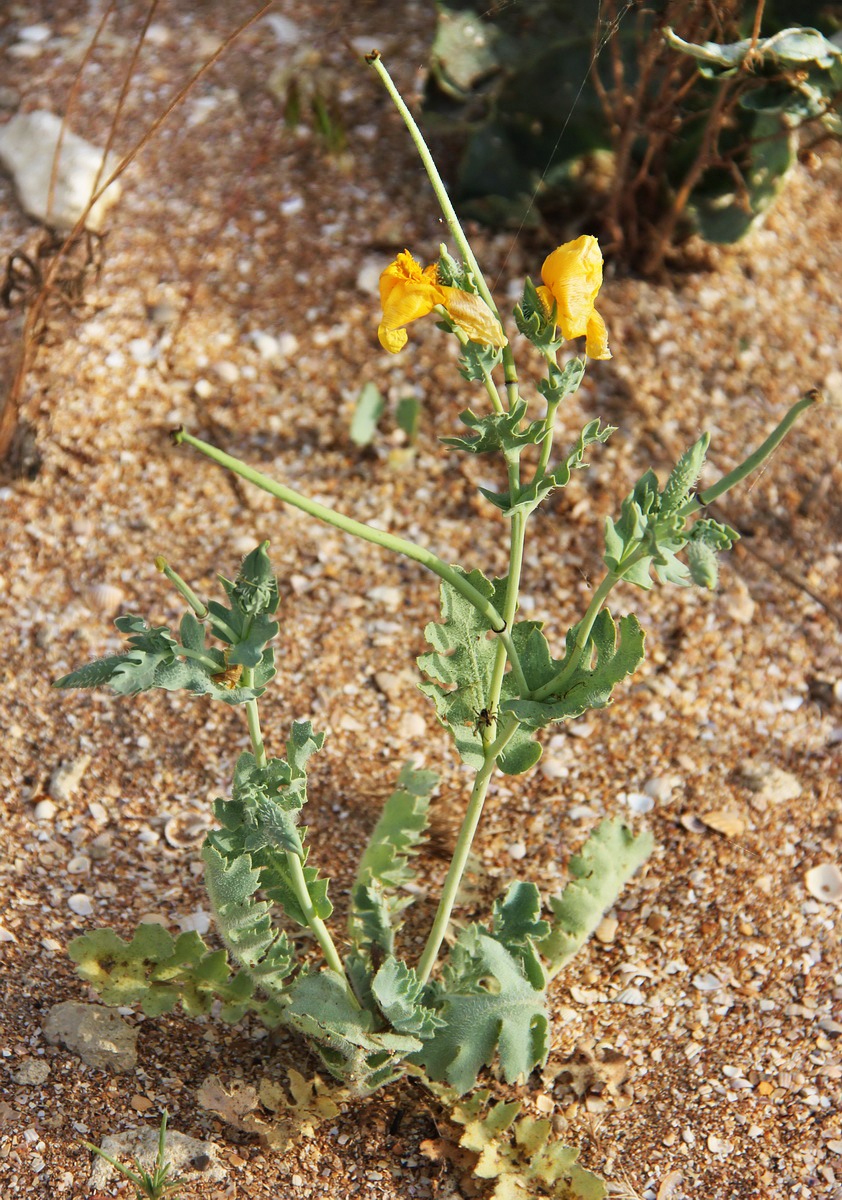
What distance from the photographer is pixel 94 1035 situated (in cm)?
154

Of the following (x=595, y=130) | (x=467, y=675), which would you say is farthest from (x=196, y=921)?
(x=595, y=130)

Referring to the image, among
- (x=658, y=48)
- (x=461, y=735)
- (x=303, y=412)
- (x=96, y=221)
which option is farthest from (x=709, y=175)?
(x=461, y=735)

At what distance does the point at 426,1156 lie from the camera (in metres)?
1.50

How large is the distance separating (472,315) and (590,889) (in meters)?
0.90

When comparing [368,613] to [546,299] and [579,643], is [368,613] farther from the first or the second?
[546,299]

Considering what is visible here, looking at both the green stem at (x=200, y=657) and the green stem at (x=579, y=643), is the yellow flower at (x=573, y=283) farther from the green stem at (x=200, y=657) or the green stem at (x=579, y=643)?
the green stem at (x=200, y=657)

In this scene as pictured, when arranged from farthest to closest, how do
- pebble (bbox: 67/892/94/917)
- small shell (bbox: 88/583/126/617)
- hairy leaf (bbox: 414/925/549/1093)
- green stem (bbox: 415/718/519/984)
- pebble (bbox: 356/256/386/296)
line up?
pebble (bbox: 356/256/386/296)
small shell (bbox: 88/583/126/617)
pebble (bbox: 67/892/94/917)
hairy leaf (bbox: 414/925/549/1093)
green stem (bbox: 415/718/519/984)

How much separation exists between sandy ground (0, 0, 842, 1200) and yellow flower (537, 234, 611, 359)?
3.31 ft

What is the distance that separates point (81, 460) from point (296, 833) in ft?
4.13

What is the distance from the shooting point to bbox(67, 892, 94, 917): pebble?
1.72m

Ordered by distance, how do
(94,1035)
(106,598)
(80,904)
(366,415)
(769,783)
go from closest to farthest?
1. (94,1035)
2. (80,904)
3. (769,783)
4. (106,598)
5. (366,415)

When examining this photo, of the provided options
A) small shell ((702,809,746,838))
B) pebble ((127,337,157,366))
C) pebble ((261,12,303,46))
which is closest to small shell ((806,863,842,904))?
small shell ((702,809,746,838))

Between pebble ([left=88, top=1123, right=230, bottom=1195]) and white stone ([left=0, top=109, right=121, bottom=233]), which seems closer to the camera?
pebble ([left=88, top=1123, right=230, bottom=1195])

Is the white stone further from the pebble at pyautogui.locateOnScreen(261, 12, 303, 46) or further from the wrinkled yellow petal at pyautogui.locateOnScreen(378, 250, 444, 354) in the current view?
Answer: the wrinkled yellow petal at pyautogui.locateOnScreen(378, 250, 444, 354)
